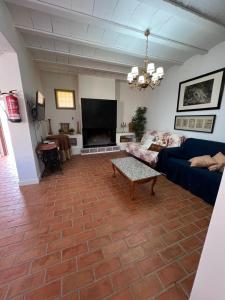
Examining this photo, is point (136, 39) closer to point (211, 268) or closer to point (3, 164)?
point (211, 268)

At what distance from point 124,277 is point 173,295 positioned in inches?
15.4

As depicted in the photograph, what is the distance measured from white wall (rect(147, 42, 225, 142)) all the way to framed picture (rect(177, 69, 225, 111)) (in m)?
0.11

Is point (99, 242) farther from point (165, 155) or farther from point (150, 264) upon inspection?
point (165, 155)

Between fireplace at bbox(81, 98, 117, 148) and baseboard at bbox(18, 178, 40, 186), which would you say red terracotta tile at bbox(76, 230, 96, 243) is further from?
fireplace at bbox(81, 98, 117, 148)

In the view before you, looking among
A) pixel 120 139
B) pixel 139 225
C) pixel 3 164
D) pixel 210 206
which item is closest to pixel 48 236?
pixel 139 225

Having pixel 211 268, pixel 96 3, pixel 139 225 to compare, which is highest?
pixel 96 3

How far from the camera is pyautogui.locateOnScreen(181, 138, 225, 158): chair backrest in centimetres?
254

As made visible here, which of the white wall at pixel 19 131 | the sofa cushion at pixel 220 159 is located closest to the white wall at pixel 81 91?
the white wall at pixel 19 131

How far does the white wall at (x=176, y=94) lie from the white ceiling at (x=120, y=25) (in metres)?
0.21

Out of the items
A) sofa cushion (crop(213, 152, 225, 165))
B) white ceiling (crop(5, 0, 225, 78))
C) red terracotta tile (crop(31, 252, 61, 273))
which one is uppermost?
white ceiling (crop(5, 0, 225, 78))

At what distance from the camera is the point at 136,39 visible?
236cm

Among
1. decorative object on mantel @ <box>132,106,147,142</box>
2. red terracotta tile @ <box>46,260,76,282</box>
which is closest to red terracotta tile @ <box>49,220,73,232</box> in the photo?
red terracotta tile @ <box>46,260,76,282</box>

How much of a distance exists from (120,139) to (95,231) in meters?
3.81

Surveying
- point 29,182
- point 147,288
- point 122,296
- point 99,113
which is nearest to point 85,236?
point 122,296
